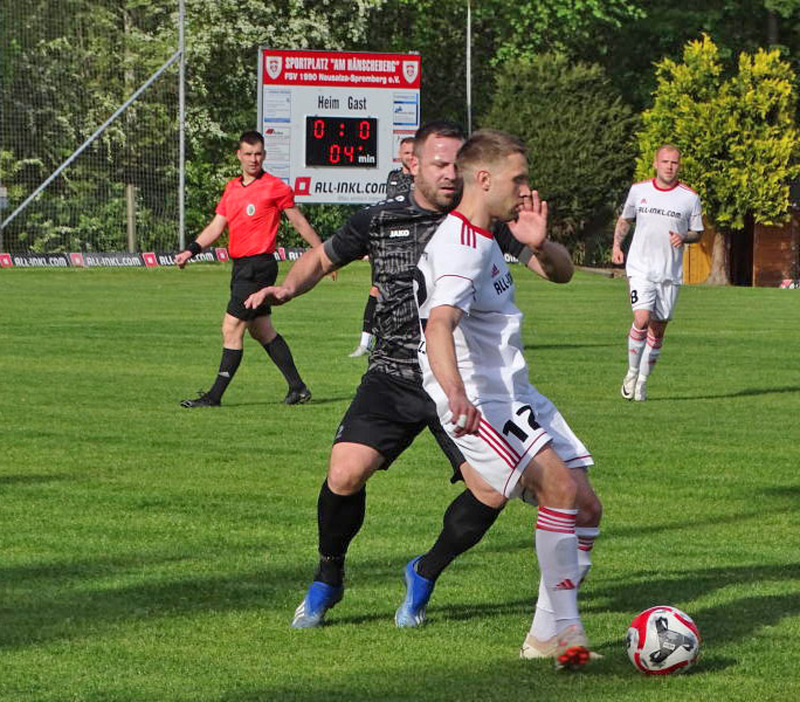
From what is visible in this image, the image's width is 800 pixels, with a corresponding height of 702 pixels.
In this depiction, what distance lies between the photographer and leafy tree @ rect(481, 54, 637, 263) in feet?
156

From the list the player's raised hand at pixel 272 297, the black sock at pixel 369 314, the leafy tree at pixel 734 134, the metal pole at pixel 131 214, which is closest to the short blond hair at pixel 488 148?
the player's raised hand at pixel 272 297

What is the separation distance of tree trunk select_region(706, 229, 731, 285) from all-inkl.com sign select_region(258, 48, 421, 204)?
1051 cm

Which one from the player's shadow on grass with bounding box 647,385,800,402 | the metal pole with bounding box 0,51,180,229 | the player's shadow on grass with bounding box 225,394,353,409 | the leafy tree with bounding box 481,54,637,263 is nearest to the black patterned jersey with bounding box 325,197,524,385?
the player's shadow on grass with bounding box 225,394,353,409

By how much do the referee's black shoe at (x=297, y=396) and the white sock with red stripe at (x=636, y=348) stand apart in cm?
301

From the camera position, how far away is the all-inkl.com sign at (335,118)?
3694 cm

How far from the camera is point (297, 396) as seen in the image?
15.3m

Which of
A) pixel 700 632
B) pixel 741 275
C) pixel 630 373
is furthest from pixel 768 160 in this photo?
pixel 700 632

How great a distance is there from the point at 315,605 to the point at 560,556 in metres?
1.18

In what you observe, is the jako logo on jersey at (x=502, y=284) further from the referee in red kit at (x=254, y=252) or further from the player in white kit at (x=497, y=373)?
the referee in red kit at (x=254, y=252)

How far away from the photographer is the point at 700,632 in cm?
682

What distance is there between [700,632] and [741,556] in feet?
5.72

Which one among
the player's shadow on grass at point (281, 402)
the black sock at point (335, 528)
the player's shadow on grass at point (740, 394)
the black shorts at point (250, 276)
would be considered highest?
the black shorts at point (250, 276)

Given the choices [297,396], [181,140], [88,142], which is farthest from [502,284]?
[88,142]

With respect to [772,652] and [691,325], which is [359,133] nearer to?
[691,325]
